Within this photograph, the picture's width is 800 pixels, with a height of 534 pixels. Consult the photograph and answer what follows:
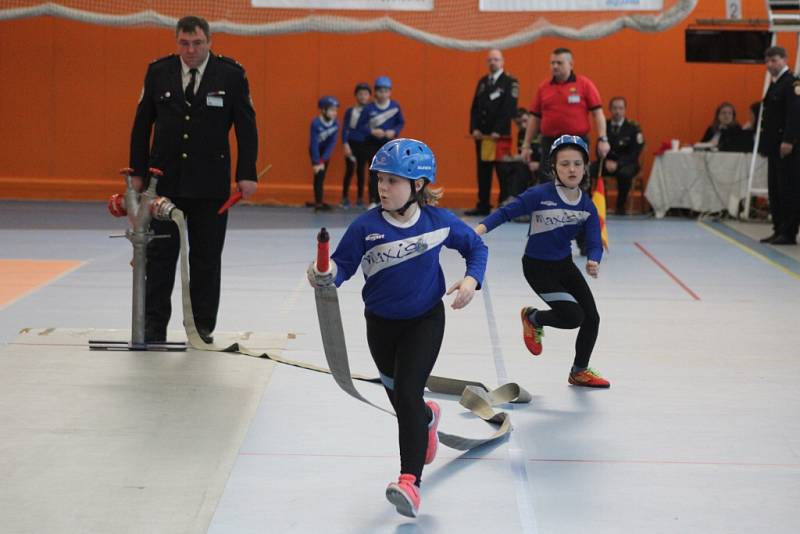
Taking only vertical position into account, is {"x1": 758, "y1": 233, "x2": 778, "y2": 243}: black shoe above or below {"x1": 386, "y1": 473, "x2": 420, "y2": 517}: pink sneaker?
below

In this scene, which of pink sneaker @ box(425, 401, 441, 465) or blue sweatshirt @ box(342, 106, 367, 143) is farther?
blue sweatshirt @ box(342, 106, 367, 143)

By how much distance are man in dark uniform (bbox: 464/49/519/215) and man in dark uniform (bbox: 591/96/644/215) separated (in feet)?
4.90

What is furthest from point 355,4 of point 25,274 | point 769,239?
point 25,274

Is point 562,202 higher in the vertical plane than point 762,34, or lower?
lower

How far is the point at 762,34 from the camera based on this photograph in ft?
56.6

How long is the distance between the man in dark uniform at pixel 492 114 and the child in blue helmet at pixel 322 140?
92.0 inches

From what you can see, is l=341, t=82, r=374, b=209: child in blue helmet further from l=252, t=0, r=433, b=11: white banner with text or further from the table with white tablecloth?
the table with white tablecloth

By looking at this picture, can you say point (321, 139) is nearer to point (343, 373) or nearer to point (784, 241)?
point (784, 241)

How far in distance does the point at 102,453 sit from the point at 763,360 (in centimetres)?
435

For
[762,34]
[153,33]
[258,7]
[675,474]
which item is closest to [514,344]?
[675,474]

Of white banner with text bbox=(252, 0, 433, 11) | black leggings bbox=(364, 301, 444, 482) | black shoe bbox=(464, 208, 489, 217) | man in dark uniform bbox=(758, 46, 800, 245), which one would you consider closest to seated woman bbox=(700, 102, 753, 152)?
man in dark uniform bbox=(758, 46, 800, 245)

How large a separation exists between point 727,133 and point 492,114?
3.52 meters

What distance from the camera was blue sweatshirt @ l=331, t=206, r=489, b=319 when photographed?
4.91m

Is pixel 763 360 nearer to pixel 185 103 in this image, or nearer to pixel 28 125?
pixel 185 103
